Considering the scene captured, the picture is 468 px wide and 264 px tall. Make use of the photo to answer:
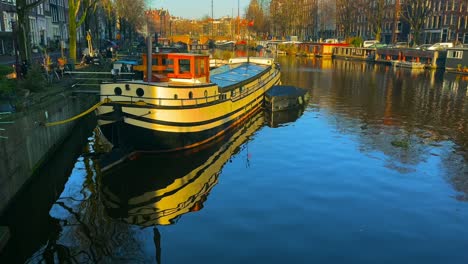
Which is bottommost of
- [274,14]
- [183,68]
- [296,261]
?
[296,261]

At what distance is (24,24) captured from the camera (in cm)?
2422

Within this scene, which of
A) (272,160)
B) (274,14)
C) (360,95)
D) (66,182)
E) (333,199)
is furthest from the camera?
(274,14)

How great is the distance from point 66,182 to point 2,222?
4339mm

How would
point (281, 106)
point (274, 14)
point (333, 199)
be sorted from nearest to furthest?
1. point (333, 199)
2. point (281, 106)
3. point (274, 14)

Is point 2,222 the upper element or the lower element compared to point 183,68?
lower

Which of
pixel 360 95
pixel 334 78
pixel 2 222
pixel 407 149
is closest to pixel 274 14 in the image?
pixel 334 78

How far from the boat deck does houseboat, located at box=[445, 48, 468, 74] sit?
40632 mm

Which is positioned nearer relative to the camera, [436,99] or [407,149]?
[407,149]

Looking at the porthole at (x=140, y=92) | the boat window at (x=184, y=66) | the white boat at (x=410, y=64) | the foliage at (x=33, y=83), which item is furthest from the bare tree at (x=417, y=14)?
the foliage at (x=33, y=83)

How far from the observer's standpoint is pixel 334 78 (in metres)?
58.1

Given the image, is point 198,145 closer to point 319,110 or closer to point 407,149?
point 407,149

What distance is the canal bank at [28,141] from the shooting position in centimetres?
1315

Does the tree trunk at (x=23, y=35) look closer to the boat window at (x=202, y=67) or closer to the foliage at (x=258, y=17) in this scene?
the boat window at (x=202, y=67)

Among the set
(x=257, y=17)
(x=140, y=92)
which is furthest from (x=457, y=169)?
(x=257, y=17)
